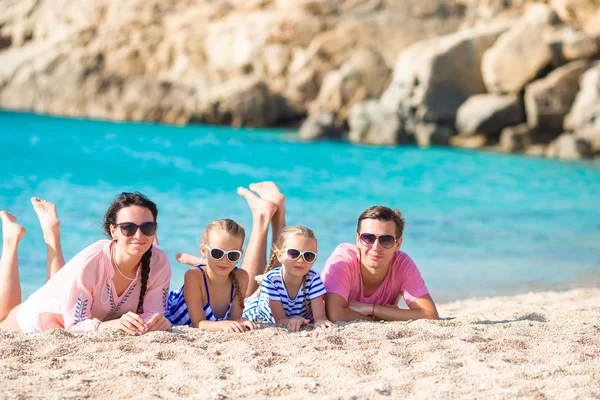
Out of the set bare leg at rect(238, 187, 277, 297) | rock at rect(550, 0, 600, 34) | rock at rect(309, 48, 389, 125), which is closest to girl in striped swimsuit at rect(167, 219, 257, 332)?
bare leg at rect(238, 187, 277, 297)

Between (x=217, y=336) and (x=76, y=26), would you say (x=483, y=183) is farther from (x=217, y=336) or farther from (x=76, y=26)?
(x=76, y=26)

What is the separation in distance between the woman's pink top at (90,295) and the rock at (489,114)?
21.1 meters

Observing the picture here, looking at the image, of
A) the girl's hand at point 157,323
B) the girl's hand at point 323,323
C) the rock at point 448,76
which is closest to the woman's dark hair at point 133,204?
the girl's hand at point 157,323

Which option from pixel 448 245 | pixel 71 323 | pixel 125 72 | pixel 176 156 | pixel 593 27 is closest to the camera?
pixel 71 323

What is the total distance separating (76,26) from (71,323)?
37342 millimetres

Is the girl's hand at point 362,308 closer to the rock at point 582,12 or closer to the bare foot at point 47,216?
the bare foot at point 47,216

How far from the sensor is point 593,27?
26703mm

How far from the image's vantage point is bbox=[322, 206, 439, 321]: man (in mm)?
4793

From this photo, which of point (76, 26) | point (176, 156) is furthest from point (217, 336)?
point (76, 26)

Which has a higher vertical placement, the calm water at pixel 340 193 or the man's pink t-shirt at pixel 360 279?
the calm water at pixel 340 193

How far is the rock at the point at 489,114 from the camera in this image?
24.1m

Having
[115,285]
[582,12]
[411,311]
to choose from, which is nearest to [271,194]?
[411,311]

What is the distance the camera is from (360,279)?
16.7 ft

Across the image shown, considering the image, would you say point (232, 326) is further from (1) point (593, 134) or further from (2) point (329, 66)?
(2) point (329, 66)
